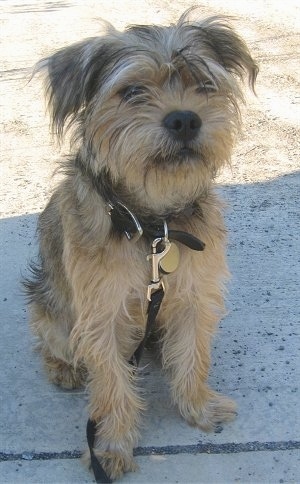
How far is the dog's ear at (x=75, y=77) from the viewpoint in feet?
9.05

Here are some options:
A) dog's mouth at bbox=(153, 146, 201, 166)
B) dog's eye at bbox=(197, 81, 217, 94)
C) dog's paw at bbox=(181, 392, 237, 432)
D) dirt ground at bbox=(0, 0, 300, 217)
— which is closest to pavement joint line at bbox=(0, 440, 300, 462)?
dog's paw at bbox=(181, 392, 237, 432)

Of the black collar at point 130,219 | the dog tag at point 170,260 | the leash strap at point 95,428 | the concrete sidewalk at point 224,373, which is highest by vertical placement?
the black collar at point 130,219

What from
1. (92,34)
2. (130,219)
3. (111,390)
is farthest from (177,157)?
(92,34)

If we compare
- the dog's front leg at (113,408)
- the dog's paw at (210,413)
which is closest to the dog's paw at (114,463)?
the dog's front leg at (113,408)

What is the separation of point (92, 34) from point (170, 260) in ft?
15.4

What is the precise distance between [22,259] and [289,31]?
16.7 feet

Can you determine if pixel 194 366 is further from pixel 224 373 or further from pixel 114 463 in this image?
pixel 114 463

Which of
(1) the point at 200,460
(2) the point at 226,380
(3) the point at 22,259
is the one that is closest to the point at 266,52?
(3) the point at 22,259

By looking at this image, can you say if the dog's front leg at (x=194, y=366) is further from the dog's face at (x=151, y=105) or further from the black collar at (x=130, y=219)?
the dog's face at (x=151, y=105)

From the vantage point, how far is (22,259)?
4516 mm

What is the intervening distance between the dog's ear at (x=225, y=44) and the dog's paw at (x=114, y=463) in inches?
64.4

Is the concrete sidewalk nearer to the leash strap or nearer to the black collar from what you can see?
the leash strap

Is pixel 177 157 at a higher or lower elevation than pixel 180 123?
lower

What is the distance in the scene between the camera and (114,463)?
3119 millimetres
